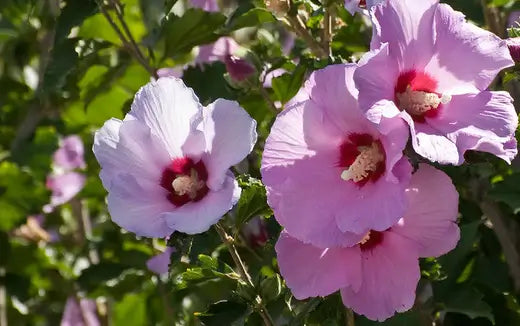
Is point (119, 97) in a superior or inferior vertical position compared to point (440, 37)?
inferior

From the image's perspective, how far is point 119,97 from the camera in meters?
1.99

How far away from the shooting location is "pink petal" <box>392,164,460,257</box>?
99 cm

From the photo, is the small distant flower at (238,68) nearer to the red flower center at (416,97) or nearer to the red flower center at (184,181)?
the red flower center at (184,181)

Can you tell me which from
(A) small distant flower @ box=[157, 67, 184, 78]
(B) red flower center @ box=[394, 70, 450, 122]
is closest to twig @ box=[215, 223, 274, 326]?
(B) red flower center @ box=[394, 70, 450, 122]

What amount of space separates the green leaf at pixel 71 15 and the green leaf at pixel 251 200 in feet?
1.54

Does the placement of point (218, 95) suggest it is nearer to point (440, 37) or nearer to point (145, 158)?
point (145, 158)

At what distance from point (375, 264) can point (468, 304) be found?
1.31 feet

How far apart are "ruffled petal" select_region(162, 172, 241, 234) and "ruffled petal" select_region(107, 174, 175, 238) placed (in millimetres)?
22

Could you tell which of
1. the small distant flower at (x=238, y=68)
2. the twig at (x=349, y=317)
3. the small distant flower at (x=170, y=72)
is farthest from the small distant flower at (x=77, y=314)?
the twig at (x=349, y=317)

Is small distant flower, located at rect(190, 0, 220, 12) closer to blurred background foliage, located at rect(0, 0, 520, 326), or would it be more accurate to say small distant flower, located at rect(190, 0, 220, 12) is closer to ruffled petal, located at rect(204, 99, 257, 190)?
blurred background foliage, located at rect(0, 0, 520, 326)

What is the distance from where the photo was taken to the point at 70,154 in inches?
96.7

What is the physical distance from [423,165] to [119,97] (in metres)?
1.11

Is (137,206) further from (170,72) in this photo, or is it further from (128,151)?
(170,72)

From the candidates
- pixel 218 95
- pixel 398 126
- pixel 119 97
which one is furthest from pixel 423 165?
pixel 119 97
